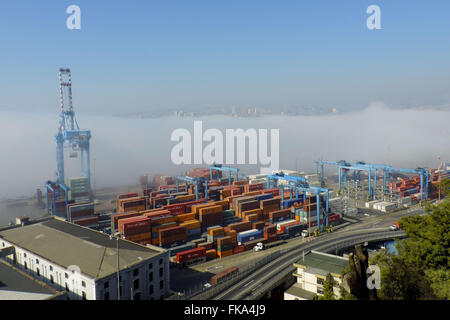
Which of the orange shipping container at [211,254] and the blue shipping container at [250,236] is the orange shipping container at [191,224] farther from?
the blue shipping container at [250,236]

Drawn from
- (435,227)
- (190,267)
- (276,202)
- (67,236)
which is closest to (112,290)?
(67,236)

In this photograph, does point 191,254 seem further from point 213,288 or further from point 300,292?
point 300,292

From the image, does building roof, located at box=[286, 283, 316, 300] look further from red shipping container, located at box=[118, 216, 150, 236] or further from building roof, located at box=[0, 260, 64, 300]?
red shipping container, located at box=[118, 216, 150, 236]

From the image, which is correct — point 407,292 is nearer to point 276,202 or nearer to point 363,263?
point 363,263

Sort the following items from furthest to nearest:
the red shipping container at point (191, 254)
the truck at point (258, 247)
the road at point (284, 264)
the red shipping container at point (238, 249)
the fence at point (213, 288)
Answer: the truck at point (258, 247) → the red shipping container at point (238, 249) → the red shipping container at point (191, 254) → the road at point (284, 264) → the fence at point (213, 288)

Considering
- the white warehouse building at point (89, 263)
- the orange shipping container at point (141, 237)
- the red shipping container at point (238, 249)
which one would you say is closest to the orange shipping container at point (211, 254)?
the red shipping container at point (238, 249)
